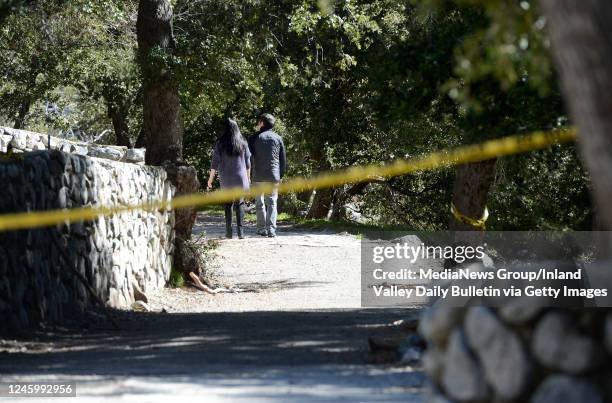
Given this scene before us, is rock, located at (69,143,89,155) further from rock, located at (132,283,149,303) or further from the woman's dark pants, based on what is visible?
rock, located at (132,283,149,303)

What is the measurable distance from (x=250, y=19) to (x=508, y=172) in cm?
566

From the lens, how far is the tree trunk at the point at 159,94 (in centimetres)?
1423

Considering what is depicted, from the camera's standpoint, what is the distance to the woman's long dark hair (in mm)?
16094

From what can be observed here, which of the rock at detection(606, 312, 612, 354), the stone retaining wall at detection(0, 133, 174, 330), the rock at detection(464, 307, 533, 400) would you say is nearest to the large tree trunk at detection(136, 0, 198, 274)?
the stone retaining wall at detection(0, 133, 174, 330)

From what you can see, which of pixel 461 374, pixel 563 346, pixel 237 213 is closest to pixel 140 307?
pixel 237 213

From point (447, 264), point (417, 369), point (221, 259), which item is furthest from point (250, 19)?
point (417, 369)

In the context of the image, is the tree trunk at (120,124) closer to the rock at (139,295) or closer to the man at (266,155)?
the man at (266,155)

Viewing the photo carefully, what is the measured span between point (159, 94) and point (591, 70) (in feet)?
36.7

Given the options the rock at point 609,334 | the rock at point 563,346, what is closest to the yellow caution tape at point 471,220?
the rock at point 563,346

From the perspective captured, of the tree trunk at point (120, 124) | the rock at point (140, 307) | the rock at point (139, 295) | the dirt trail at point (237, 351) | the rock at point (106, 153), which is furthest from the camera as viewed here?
the tree trunk at point (120, 124)

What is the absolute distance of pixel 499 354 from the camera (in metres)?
4.65

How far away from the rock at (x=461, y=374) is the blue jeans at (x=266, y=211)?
1210cm

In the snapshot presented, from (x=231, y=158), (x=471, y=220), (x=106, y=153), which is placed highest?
(x=106, y=153)

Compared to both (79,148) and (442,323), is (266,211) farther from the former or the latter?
(442,323)
